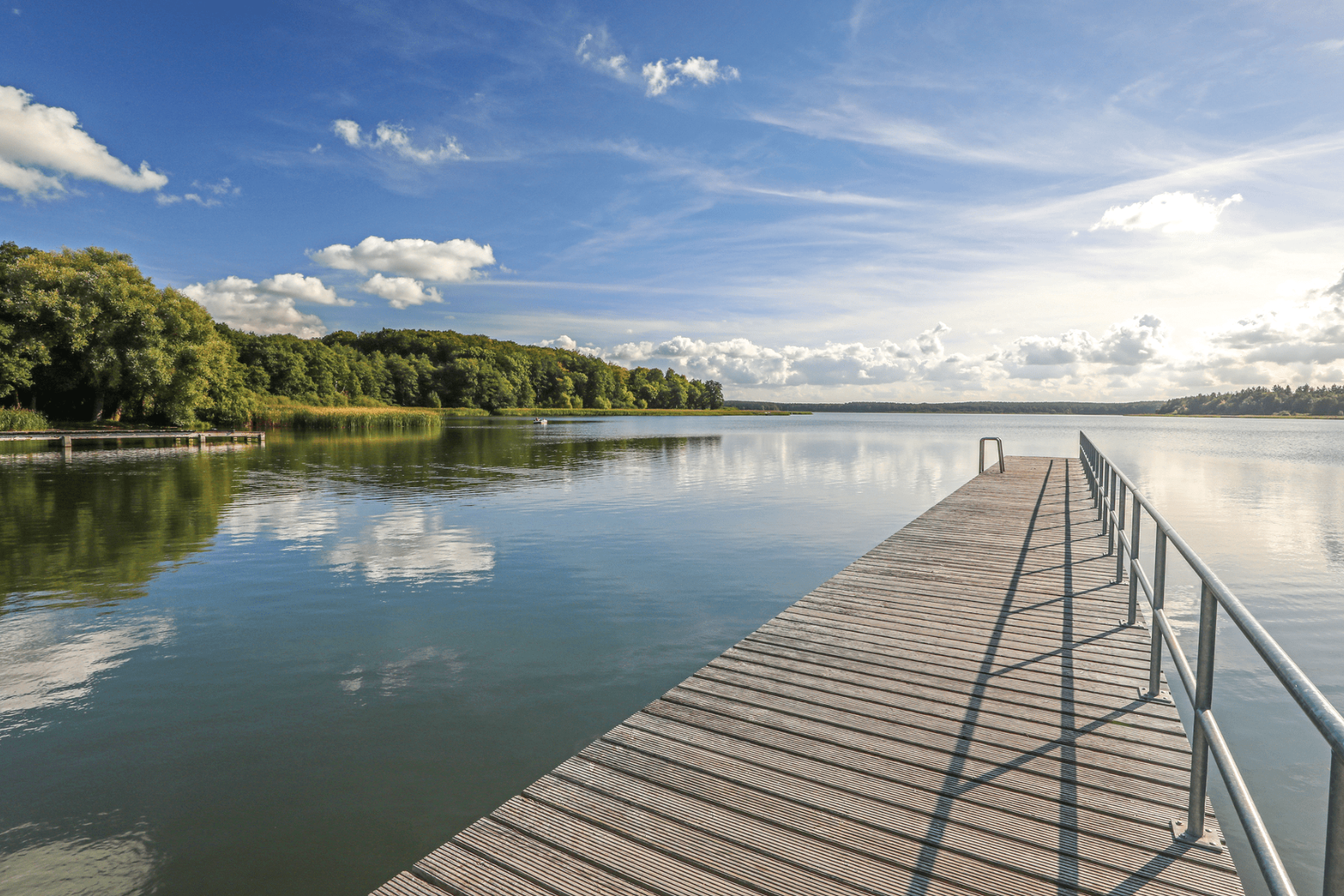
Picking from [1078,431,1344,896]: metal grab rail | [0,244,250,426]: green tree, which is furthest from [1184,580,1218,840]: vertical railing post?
[0,244,250,426]: green tree

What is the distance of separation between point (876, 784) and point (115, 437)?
41774 mm

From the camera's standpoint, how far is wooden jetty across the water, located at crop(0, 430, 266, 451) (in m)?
31.0

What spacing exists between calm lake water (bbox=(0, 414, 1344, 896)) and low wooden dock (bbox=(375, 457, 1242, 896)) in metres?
1.27

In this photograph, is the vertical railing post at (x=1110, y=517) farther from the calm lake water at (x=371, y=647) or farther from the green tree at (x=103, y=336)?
the green tree at (x=103, y=336)

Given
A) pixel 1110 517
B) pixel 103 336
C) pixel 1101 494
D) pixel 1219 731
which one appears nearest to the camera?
pixel 1219 731

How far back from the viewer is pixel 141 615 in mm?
7801

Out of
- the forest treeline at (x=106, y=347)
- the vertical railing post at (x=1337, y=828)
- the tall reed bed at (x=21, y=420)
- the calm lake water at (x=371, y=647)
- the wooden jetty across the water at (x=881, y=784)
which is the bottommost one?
the calm lake water at (x=371, y=647)

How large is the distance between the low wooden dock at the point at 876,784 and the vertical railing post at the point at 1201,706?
12cm

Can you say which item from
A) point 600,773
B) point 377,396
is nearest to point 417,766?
point 600,773

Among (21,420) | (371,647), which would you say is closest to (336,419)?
(21,420)

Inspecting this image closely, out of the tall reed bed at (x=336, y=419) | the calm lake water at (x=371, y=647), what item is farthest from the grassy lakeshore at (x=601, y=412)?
the calm lake water at (x=371, y=647)

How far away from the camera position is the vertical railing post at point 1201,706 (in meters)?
2.52

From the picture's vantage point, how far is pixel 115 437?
1331 inches

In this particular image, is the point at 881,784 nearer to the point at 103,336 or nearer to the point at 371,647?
the point at 371,647
